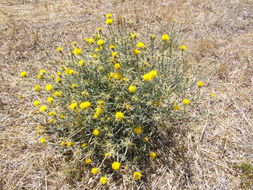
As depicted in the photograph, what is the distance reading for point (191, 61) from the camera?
3594 millimetres

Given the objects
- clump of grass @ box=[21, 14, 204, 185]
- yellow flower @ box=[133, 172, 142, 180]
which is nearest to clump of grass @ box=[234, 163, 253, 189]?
clump of grass @ box=[21, 14, 204, 185]

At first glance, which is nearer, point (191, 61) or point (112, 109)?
point (112, 109)

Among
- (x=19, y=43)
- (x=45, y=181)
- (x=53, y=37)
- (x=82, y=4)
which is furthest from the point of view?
(x=82, y=4)

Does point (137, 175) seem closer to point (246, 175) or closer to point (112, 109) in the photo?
point (112, 109)

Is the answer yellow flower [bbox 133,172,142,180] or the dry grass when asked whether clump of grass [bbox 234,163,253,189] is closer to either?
the dry grass

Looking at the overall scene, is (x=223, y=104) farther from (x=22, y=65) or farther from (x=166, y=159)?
(x=22, y=65)

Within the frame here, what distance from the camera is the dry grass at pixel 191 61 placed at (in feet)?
7.37

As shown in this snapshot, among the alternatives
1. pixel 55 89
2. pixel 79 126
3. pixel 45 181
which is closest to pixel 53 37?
pixel 55 89

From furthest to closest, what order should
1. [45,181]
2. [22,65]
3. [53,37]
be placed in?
[53,37] < [22,65] < [45,181]

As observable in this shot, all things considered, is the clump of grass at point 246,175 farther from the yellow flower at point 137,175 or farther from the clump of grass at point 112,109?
the yellow flower at point 137,175

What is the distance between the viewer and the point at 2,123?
2.75 meters

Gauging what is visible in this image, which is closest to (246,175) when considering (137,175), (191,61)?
(137,175)

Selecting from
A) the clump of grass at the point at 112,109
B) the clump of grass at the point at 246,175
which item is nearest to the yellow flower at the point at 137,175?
the clump of grass at the point at 112,109

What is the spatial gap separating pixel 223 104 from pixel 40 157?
2735 millimetres
